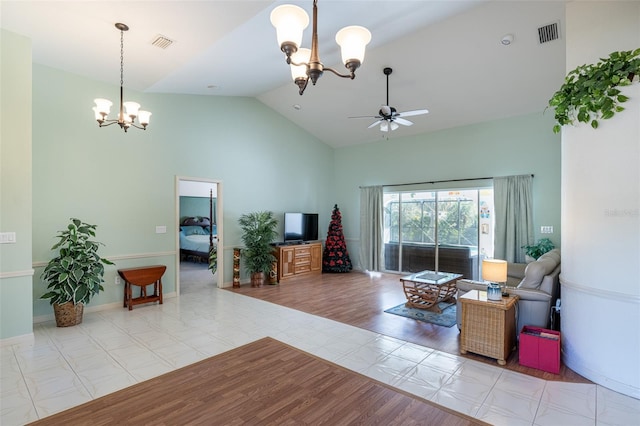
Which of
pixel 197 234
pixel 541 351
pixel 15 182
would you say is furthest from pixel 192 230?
pixel 541 351

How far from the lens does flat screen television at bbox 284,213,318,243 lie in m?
7.21

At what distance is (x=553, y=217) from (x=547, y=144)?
130 centimetres

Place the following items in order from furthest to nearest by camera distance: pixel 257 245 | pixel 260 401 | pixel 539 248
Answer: pixel 257 245
pixel 539 248
pixel 260 401

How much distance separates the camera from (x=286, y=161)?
24.4ft

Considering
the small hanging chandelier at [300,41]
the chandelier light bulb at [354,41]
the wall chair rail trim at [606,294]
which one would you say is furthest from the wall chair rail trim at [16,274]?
the wall chair rail trim at [606,294]

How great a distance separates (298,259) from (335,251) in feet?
3.72

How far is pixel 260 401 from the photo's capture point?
2412 millimetres

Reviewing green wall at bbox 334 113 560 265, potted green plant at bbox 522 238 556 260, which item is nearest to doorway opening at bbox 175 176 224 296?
green wall at bbox 334 113 560 265

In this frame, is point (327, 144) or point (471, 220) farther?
point (327, 144)

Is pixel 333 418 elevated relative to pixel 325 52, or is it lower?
lower

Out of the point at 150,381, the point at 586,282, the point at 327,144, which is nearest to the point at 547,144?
the point at 586,282

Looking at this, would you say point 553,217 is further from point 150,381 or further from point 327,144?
point 150,381

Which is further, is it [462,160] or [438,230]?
[438,230]

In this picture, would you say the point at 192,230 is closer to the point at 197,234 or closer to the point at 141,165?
the point at 197,234
